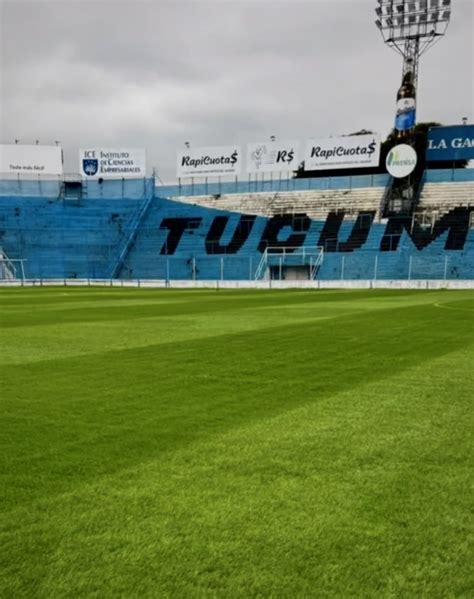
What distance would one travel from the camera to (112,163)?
54.2 meters

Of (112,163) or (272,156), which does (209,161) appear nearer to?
(272,156)

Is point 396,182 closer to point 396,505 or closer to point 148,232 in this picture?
point 148,232

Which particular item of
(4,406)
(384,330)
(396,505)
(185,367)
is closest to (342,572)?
(396,505)

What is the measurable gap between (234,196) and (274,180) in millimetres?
3978

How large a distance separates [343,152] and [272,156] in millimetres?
6558

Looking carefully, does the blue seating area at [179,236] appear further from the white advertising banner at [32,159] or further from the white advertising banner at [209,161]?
the white advertising banner at [32,159]

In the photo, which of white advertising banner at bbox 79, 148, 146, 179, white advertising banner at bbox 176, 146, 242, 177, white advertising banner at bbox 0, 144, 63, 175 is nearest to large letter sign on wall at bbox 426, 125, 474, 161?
white advertising banner at bbox 176, 146, 242, 177

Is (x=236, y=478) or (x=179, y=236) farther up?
(x=179, y=236)

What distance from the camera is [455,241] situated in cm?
4094

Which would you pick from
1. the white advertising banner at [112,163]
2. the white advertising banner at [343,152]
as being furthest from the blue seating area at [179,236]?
the white advertising banner at [343,152]

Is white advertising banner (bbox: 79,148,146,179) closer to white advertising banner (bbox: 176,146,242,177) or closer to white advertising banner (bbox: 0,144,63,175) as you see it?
A: white advertising banner (bbox: 0,144,63,175)

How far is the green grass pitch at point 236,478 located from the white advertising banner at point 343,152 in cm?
4476

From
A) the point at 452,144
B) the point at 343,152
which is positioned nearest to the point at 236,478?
the point at 452,144

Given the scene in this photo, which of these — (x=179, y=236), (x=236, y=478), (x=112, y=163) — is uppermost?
(x=112, y=163)
